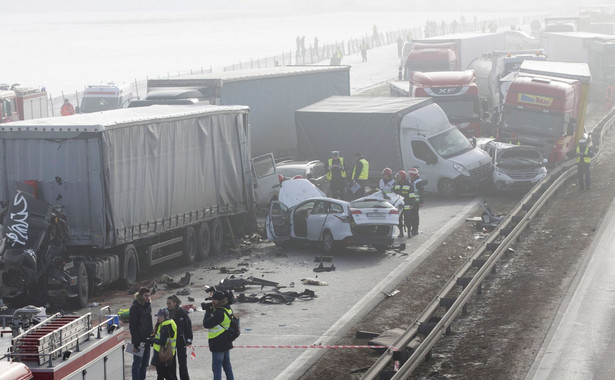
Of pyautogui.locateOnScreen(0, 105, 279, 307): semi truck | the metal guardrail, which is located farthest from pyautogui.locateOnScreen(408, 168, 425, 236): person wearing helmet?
pyautogui.locateOnScreen(0, 105, 279, 307): semi truck

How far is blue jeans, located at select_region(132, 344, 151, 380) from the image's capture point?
13969mm

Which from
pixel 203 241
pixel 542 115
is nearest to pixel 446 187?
pixel 542 115

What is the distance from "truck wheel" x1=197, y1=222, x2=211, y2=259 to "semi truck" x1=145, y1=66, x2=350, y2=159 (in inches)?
326

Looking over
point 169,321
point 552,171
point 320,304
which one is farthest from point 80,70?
point 169,321

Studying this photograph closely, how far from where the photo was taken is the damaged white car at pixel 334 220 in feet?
77.8

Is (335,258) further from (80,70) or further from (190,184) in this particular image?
(80,70)

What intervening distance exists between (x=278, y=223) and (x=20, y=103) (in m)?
19.3

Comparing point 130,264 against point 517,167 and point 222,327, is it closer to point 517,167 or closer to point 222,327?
point 222,327

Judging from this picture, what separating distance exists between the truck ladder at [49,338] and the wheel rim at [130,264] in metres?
9.76

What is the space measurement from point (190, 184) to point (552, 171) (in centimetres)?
1497

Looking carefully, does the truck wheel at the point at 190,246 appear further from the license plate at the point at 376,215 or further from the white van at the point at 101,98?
the white van at the point at 101,98

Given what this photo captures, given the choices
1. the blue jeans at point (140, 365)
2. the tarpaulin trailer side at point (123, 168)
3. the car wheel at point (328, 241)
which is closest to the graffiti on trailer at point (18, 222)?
the tarpaulin trailer side at point (123, 168)

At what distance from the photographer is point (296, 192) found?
85.4ft

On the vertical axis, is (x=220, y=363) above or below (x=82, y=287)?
above
